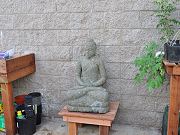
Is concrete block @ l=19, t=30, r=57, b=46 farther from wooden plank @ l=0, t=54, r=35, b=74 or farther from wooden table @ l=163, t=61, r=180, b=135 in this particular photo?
wooden table @ l=163, t=61, r=180, b=135

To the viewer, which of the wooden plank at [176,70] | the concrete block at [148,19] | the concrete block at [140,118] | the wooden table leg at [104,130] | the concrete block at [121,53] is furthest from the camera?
the concrete block at [140,118]

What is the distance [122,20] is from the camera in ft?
8.46

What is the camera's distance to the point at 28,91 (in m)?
3.09

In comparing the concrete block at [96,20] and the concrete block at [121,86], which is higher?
the concrete block at [96,20]

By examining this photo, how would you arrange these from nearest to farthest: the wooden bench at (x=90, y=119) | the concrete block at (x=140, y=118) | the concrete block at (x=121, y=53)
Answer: the wooden bench at (x=90, y=119)
the concrete block at (x=121, y=53)
the concrete block at (x=140, y=118)

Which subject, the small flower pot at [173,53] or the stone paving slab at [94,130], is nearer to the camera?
the small flower pot at [173,53]

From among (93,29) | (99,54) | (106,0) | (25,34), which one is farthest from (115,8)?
(25,34)

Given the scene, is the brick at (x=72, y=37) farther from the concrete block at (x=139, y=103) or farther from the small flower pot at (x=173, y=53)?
the small flower pot at (x=173, y=53)

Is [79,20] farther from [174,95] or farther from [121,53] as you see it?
[174,95]

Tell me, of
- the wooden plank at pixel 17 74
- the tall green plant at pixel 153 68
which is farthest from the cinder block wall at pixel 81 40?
the tall green plant at pixel 153 68

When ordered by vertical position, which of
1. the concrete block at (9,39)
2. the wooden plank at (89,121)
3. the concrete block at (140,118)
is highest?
the concrete block at (9,39)

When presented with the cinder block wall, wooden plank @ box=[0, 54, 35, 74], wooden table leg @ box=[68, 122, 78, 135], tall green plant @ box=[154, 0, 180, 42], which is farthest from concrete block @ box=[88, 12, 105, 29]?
wooden table leg @ box=[68, 122, 78, 135]

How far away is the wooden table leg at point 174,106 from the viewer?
78.0 inches

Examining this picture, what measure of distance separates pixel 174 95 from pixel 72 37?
1352 millimetres
